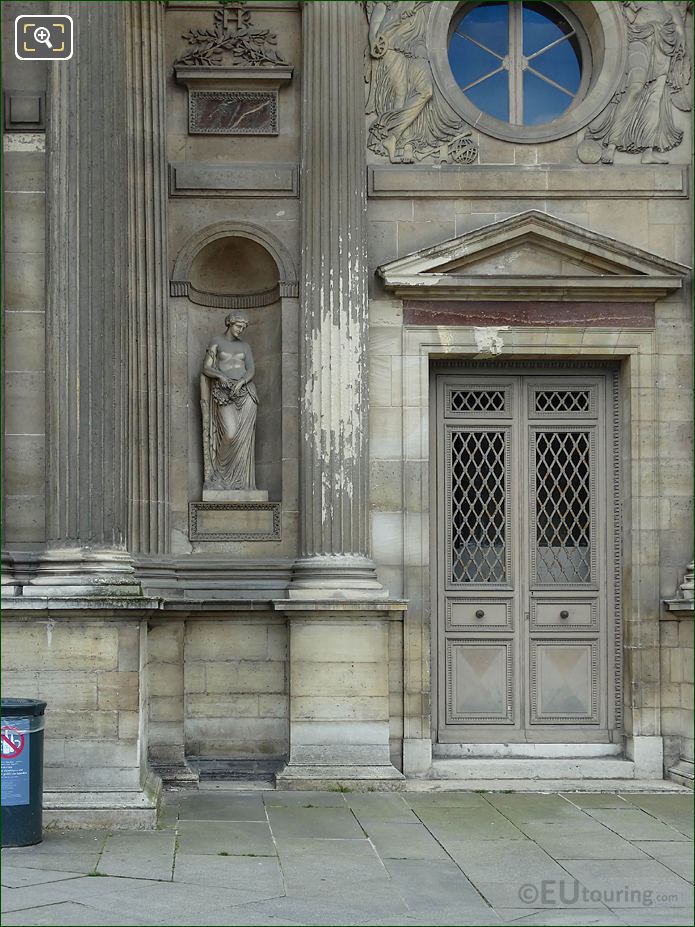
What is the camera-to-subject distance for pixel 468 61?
13.7 meters

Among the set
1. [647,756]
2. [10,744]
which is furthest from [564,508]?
[10,744]

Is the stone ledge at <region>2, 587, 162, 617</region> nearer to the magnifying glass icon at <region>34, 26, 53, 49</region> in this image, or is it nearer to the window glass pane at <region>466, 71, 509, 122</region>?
the magnifying glass icon at <region>34, 26, 53, 49</region>

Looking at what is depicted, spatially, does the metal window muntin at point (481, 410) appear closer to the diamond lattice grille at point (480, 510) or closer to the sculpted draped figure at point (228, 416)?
the diamond lattice grille at point (480, 510)

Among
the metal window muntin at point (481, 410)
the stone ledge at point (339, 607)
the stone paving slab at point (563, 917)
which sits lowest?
the stone paving slab at point (563, 917)

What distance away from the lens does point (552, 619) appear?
43.9 ft

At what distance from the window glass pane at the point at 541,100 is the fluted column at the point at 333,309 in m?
1.80

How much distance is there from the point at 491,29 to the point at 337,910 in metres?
9.18

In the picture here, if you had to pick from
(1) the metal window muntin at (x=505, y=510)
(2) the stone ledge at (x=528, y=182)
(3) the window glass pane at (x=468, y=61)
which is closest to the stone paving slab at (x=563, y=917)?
(1) the metal window muntin at (x=505, y=510)

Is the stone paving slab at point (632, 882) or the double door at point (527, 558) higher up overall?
the double door at point (527, 558)

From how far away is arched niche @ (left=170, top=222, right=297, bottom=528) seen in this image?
1316cm

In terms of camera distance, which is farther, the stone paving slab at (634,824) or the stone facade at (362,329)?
the stone facade at (362,329)

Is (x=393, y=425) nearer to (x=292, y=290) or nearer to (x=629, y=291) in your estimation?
(x=292, y=290)

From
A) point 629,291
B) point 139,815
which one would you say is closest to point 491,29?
point 629,291

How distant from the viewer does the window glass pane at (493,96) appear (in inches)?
539
